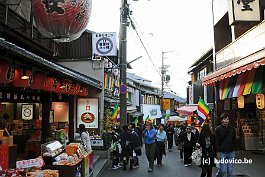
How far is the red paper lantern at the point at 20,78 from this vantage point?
8.79 m

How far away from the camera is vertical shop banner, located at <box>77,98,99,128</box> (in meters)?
21.2

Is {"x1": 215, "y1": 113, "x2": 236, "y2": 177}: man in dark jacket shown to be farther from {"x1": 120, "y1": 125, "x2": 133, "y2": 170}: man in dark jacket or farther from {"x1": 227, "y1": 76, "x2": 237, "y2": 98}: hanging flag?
{"x1": 227, "y1": 76, "x2": 237, "y2": 98}: hanging flag

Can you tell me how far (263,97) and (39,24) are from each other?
39.1ft

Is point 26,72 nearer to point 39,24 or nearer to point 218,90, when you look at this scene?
point 39,24

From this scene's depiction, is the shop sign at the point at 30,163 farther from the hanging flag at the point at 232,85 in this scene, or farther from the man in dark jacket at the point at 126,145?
the hanging flag at the point at 232,85

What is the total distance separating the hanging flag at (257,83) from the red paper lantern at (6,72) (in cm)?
866

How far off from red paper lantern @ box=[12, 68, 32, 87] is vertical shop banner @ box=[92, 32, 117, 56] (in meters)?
10.8

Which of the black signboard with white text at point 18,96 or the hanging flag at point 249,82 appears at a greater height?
the hanging flag at point 249,82

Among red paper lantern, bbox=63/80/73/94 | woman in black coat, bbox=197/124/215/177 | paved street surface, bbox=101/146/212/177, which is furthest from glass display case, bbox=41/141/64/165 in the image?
red paper lantern, bbox=63/80/73/94

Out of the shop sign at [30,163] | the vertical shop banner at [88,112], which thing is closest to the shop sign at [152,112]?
the vertical shop banner at [88,112]

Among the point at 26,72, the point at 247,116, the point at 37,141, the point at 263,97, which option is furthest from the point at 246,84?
the point at 37,141

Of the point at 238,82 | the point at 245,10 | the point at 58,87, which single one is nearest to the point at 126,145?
the point at 58,87

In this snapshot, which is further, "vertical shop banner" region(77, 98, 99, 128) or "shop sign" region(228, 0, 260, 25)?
"vertical shop banner" region(77, 98, 99, 128)

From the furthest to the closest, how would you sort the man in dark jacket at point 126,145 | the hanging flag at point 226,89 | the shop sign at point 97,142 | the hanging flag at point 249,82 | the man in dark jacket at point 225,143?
the shop sign at point 97,142
the hanging flag at point 226,89
the man in dark jacket at point 126,145
the hanging flag at point 249,82
the man in dark jacket at point 225,143
